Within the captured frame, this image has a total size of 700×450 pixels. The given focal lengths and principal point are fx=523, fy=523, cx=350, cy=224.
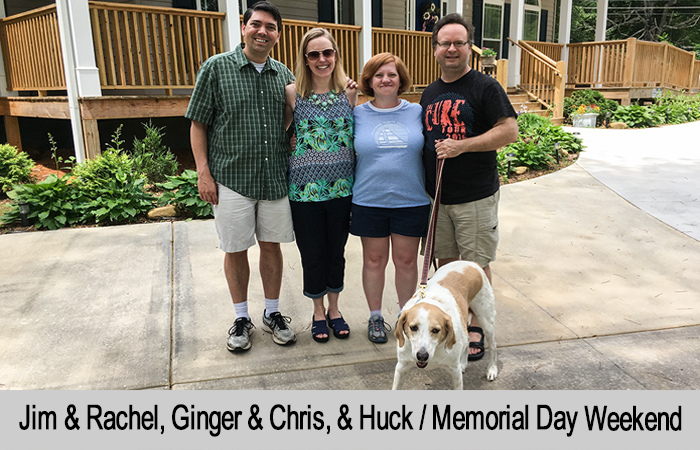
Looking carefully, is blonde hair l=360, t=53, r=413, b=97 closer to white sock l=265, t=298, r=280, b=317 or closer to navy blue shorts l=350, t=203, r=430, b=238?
navy blue shorts l=350, t=203, r=430, b=238

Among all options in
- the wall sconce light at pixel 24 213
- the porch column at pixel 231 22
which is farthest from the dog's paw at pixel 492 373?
the porch column at pixel 231 22

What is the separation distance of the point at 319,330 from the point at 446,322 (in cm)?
118

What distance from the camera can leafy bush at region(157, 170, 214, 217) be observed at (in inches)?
231

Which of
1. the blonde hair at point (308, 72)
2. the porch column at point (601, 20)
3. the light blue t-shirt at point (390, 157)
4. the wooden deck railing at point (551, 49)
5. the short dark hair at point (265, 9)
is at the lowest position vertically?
the light blue t-shirt at point (390, 157)

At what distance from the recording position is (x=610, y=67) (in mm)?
14133

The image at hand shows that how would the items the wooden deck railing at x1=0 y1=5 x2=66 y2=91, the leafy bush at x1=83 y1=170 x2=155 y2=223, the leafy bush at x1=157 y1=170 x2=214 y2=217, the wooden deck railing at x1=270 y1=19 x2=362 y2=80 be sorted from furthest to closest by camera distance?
1. the wooden deck railing at x1=270 y1=19 x2=362 y2=80
2. the wooden deck railing at x1=0 y1=5 x2=66 y2=91
3. the leafy bush at x1=157 y1=170 x2=214 y2=217
4. the leafy bush at x1=83 y1=170 x2=155 y2=223

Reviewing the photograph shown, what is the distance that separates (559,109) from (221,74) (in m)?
10.7

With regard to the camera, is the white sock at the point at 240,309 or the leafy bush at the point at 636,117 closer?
the white sock at the point at 240,309

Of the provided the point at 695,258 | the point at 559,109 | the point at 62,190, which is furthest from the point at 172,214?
the point at 559,109

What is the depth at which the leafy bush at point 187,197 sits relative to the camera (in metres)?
5.88

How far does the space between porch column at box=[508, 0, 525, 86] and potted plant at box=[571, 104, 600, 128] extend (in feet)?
6.51

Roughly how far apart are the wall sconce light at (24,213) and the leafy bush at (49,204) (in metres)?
0.04

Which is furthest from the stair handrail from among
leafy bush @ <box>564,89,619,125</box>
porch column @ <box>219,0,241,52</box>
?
porch column @ <box>219,0,241,52</box>

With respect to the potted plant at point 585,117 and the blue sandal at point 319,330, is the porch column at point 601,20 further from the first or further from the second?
the blue sandal at point 319,330
